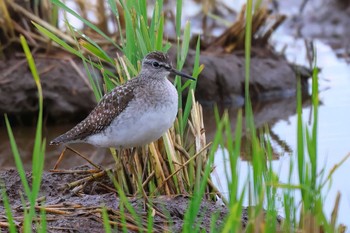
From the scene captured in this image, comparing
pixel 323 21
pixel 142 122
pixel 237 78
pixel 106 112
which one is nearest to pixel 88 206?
pixel 142 122

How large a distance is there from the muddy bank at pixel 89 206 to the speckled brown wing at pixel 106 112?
13.6 inches

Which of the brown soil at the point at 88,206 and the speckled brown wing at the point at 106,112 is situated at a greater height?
the speckled brown wing at the point at 106,112

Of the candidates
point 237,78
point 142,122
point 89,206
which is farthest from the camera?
point 237,78

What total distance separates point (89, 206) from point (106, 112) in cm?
84

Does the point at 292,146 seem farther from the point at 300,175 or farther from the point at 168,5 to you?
the point at 168,5

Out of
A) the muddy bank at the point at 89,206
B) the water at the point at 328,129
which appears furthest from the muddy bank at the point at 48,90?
the muddy bank at the point at 89,206

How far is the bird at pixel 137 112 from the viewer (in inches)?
231

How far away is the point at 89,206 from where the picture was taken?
568cm

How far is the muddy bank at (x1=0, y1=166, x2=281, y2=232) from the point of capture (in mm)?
5390

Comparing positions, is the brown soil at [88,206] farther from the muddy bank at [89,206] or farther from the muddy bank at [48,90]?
the muddy bank at [48,90]

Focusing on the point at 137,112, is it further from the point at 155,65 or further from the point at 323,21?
the point at 323,21

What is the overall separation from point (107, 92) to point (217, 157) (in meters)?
2.28

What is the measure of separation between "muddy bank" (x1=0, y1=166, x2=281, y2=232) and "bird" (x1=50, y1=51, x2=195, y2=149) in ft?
1.12

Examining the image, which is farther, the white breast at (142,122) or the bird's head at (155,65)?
the bird's head at (155,65)
